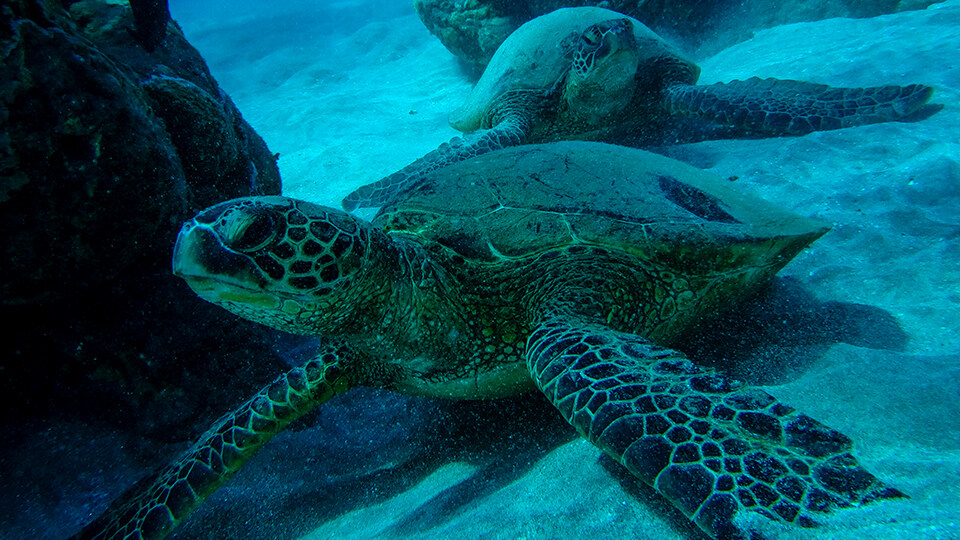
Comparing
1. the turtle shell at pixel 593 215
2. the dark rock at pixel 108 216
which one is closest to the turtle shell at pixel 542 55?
the turtle shell at pixel 593 215

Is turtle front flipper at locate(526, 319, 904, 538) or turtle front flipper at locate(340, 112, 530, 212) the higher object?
turtle front flipper at locate(340, 112, 530, 212)

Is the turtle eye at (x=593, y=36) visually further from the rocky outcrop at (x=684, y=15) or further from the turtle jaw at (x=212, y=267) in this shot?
the turtle jaw at (x=212, y=267)

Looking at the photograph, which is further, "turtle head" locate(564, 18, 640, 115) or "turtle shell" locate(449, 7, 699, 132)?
"turtle shell" locate(449, 7, 699, 132)

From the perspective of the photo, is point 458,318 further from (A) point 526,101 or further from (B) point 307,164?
(B) point 307,164

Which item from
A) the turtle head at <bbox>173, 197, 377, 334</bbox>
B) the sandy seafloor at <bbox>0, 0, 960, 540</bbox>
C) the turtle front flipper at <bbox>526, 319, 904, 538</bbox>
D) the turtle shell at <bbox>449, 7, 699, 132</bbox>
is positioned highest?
the turtle shell at <bbox>449, 7, 699, 132</bbox>

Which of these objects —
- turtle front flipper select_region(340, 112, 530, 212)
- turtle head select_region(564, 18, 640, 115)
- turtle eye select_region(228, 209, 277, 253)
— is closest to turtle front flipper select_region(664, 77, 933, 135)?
turtle head select_region(564, 18, 640, 115)

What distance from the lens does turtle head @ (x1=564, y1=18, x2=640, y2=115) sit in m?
4.68

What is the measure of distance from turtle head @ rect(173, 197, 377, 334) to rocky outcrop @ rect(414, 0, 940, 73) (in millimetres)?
7530

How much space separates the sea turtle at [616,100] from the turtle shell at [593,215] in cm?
155

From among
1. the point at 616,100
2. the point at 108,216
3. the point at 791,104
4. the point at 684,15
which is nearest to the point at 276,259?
the point at 108,216

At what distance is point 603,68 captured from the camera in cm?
477

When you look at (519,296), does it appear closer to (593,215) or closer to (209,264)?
(593,215)

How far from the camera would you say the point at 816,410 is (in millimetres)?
1777

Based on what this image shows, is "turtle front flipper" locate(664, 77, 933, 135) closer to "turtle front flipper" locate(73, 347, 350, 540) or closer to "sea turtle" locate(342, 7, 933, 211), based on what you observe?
"sea turtle" locate(342, 7, 933, 211)
